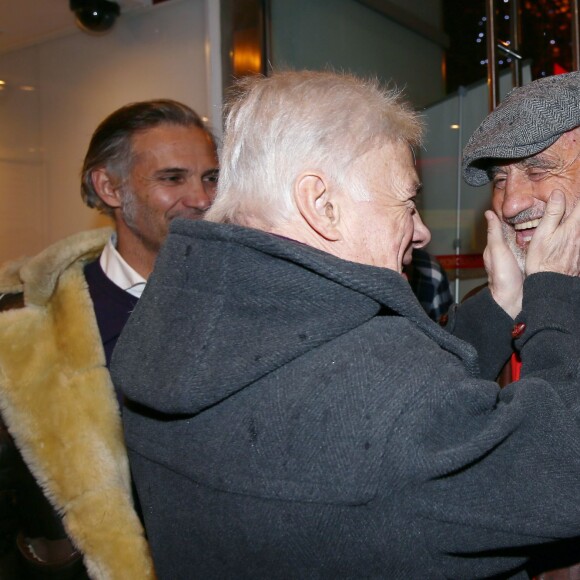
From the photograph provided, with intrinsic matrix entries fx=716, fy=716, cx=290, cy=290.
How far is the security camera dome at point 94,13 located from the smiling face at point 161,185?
1691mm

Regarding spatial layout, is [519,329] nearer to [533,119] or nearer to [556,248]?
[556,248]

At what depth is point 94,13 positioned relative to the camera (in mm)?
3834

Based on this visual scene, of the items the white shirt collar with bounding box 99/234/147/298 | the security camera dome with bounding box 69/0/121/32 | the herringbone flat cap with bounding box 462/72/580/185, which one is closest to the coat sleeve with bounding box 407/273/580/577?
the herringbone flat cap with bounding box 462/72/580/185

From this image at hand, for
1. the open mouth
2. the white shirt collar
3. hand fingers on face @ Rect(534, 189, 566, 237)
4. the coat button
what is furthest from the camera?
the white shirt collar

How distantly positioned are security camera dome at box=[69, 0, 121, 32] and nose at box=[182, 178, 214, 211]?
6.09 feet

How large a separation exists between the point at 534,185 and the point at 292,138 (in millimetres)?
846

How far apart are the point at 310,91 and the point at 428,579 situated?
0.76m

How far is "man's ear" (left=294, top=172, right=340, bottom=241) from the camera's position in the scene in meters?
1.12

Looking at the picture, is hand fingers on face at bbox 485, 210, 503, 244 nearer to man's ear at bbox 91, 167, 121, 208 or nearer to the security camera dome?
man's ear at bbox 91, 167, 121, 208

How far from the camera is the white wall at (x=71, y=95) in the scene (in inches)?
153

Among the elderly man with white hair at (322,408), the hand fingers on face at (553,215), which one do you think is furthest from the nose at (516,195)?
the elderly man with white hair at (322,408)

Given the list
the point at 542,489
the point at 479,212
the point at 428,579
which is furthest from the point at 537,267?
the point at 479,212

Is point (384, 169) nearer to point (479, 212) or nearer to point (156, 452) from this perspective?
point (156, 452)

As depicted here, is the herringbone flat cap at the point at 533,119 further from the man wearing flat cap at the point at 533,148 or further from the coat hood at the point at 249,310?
the coat hood at the point at 249,310
